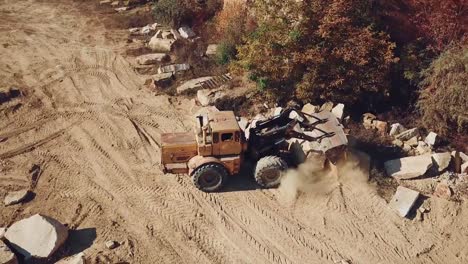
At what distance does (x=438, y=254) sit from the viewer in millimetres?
11680

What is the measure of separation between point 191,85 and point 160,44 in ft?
13.5

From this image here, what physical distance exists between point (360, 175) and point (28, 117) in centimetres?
1171

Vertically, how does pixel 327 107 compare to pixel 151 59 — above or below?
above

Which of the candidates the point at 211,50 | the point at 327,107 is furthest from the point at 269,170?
the point at 211,50

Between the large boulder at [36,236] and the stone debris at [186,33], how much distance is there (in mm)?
12123

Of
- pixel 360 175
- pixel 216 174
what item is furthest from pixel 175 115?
pixel 360 175

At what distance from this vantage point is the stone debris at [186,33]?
21.3m

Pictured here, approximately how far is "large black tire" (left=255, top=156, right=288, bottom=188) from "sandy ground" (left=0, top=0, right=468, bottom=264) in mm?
300

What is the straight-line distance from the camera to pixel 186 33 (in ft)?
70.2

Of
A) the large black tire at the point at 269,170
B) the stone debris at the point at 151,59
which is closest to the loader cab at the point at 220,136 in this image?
the large black tire at the point at 269,170

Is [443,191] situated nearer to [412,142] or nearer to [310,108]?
[412,142]

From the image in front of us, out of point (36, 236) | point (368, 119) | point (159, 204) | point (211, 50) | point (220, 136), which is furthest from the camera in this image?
point (211, 50)

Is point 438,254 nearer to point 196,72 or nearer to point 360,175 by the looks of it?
point 360,175

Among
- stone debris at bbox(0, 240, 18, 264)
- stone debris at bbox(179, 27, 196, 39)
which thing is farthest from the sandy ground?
stone debris at bbox(179, 27, 196, 39)
